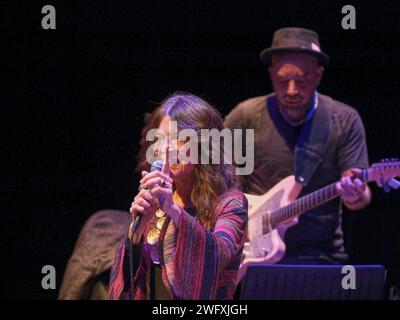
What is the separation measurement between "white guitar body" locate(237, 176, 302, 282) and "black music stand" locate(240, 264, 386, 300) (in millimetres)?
1270

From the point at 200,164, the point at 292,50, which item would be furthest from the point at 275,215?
the point at 200,164

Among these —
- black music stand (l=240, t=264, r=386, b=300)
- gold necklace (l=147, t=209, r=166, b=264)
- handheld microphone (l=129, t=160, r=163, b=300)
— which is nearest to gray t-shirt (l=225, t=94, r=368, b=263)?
black music stand (l=240, t=264, r=386, b=300)

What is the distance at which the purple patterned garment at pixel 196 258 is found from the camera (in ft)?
6.89

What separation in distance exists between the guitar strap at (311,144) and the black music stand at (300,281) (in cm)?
135

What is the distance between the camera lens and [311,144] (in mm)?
3994

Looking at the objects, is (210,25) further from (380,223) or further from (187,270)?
(187,270)

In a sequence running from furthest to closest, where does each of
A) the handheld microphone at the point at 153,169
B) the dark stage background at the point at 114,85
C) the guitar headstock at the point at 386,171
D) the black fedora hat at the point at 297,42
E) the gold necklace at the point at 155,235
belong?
1. the dark stage background at the point at 114,85
2. the black fedora hat at the point at 297,42
3. the guitar headstock at the point at 386,171
4. the gold necklace at the point at 155,235
5. the handheld microphone at the point at 153,169

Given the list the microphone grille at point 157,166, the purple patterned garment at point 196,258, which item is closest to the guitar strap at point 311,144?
the purple patterned garment at point 196,258

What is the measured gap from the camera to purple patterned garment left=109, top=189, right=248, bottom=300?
6.89 feet

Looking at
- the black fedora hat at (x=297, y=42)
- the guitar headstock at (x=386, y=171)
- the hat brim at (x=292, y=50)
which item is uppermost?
the black fedora hat at (x=297, y=42)

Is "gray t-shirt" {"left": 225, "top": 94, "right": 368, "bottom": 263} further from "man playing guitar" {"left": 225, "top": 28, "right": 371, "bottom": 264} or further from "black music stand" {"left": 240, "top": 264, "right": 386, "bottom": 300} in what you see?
"black music stand" {"left": 240, "top": 264, "right": 386, "bottom": 300}

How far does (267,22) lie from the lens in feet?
13.4

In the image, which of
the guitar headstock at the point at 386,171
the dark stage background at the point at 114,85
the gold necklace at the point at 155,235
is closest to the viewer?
the gold necklace at the point at 155,235

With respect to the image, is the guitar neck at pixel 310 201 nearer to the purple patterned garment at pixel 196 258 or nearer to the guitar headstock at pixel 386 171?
the guitar headstock at pixel 386 171
